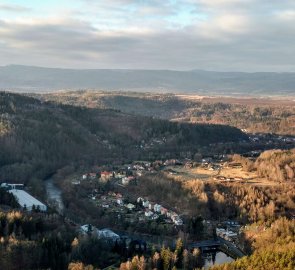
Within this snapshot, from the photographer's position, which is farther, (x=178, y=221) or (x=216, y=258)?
(x=178, y=221)

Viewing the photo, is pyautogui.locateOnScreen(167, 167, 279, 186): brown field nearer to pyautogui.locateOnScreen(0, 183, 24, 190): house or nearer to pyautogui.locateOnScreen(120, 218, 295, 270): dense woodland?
pyautogui.locateOnScreen(0, 183, 24, 190): house

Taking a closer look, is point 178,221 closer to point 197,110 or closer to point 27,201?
point 27,201

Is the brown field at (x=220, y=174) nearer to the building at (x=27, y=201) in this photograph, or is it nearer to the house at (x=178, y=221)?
the house at (x=178, y=221)

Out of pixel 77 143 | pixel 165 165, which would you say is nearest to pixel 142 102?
pixel 77 143

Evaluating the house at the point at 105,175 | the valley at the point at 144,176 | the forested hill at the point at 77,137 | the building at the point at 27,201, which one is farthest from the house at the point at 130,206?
the forested hill at the point at 77,137

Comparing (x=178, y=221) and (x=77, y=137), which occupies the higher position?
(x=77, y=137)

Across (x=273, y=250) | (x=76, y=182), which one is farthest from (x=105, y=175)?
(x=273, y=250)
